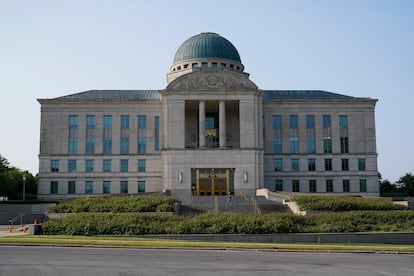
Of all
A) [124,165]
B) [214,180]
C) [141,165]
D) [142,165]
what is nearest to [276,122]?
[214,180]

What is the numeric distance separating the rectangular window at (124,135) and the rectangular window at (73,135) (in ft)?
23.0

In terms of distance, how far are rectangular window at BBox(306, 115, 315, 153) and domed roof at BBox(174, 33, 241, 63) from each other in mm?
19133

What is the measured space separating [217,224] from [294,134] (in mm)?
44492

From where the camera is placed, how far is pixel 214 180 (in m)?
69.2

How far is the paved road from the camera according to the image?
59.7ft

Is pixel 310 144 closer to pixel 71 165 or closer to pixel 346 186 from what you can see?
pixel 346 186

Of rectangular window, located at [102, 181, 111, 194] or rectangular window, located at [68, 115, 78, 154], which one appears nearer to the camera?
rectangular window, located at [102, 181, 111, 194]

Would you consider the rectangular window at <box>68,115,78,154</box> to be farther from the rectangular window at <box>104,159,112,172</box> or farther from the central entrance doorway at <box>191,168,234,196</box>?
the central entrance doorway at <box>191,168,234,196</box>

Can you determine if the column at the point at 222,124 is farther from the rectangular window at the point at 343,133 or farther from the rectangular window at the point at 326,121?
the rectangular window at the point at 343,133

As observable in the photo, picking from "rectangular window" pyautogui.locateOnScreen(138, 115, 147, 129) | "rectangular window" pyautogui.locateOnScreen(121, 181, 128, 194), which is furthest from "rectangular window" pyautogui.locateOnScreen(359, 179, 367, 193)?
"rectangular window" pyautogui.locateOnScreen(121, 181, 128, 194)

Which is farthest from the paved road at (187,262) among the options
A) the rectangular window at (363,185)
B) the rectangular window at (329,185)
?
the rectangular window at (363,185)

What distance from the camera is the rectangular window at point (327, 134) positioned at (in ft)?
251

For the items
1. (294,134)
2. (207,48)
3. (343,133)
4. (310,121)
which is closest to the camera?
(343,133)

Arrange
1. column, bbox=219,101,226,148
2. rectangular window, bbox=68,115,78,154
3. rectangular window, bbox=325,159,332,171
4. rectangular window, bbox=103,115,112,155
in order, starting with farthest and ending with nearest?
rectangular window, bbox=325,159,332,171 < rectangular window, bbox=103,115,112,155 < rectangular window, bbox=68,115,78,154 < column, bbox=219,101,226,148
